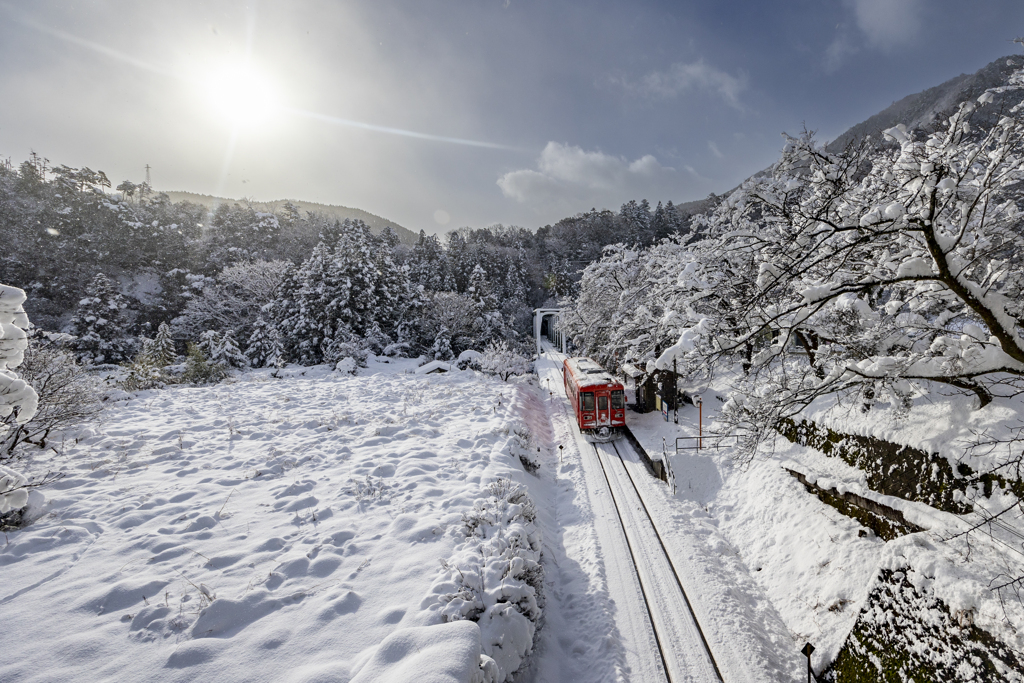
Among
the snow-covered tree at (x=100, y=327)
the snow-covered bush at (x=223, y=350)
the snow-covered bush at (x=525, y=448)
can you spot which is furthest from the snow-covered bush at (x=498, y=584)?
Answer: the snow-covered tree at (x=100, y=327)

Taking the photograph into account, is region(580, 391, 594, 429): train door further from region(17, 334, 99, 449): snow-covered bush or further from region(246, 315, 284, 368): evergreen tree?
region(246, 315, 284, 368): evergreen tree

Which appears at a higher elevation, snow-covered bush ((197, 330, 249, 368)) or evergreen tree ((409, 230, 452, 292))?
evergreen tree ((409, 230, 452, 292))

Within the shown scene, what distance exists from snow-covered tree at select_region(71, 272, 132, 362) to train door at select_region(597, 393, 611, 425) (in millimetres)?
36826

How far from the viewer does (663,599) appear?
6.79 m

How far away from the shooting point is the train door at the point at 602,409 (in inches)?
565

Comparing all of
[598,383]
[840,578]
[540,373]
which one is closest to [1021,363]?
[840,578]

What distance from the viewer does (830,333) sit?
9.02 meters

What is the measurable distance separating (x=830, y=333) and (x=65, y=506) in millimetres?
15813

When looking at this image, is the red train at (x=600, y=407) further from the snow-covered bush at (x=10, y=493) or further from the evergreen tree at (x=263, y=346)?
the evergreen tree at (x=263, y=346)

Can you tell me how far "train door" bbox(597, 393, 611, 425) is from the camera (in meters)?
14.4

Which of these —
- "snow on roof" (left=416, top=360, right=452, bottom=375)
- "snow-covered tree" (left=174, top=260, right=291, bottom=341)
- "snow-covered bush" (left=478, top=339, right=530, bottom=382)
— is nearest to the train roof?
"snow-covered bush" (left=478, top=339, right=530, bottom=382)

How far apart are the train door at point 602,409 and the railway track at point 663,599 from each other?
3617mm

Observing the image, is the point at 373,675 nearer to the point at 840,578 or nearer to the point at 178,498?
the point at 178,498

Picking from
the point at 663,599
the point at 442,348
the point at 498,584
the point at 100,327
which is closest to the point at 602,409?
the point at 663,599
